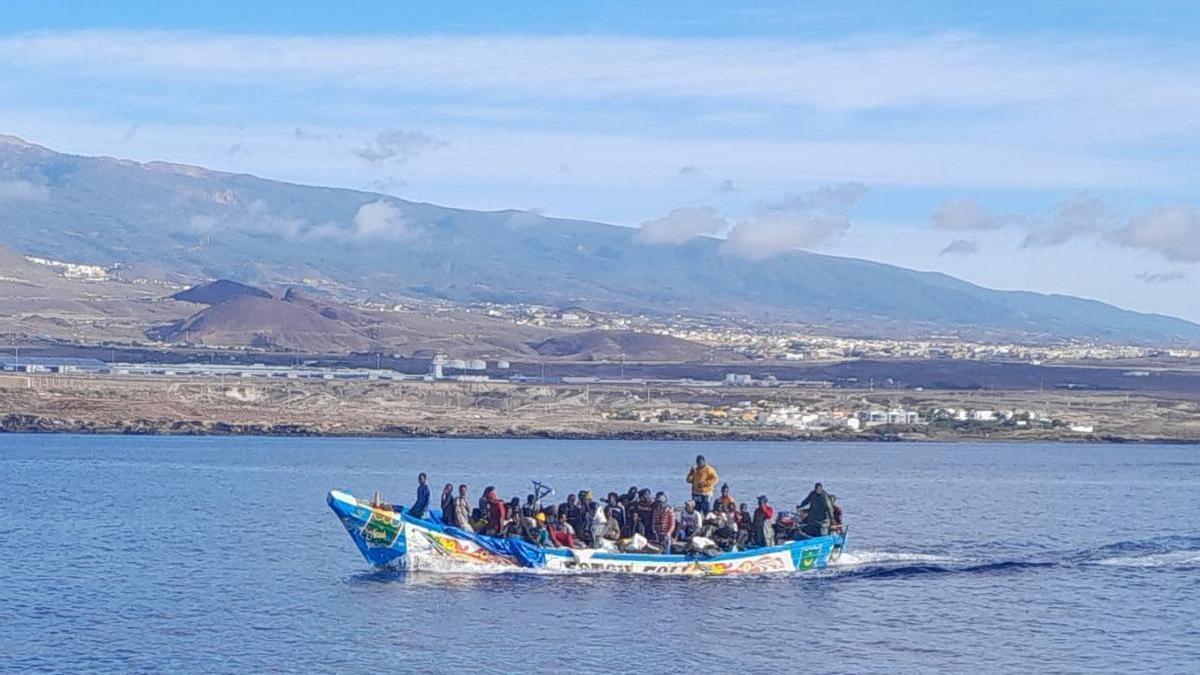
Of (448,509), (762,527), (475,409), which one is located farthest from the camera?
(475,409)

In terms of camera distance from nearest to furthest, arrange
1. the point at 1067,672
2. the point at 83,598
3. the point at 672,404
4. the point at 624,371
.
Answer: the point at 1067,672
the point at 83,598
the point at 672,404
the point at 624,371

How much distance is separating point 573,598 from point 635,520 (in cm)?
424

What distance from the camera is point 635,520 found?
135 ft

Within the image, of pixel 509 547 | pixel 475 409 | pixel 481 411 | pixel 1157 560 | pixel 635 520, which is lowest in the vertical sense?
pixel 1157 560

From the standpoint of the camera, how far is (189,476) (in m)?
78.6

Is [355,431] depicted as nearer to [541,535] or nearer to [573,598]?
[541,535]

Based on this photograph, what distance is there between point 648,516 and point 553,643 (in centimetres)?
899

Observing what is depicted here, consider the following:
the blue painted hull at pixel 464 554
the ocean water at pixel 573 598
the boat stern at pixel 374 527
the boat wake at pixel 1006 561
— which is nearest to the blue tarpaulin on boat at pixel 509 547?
the blue painted hull at pixel 464 554

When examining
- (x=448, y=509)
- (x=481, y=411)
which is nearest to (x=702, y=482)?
(x=448, y=509)

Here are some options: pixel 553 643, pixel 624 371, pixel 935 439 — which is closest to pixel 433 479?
pixel 553 643

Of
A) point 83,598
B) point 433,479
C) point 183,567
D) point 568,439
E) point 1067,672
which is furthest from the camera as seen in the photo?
point 568,439

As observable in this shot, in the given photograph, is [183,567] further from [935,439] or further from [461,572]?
[935,439]

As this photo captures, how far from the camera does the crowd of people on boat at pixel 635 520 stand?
39.9 meters

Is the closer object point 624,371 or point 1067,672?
point 1067,672
